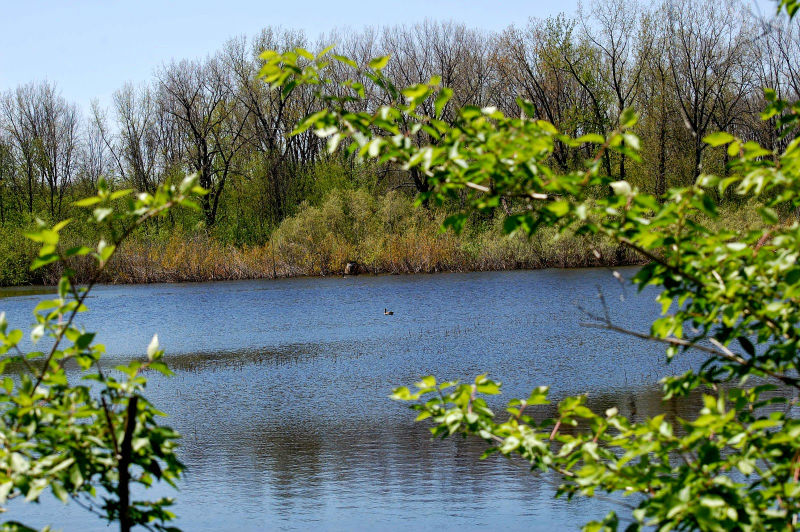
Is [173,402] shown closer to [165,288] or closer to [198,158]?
[165,288]

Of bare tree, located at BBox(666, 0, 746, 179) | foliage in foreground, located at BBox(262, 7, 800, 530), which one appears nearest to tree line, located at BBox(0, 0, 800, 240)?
bare tree, located at BBox(666, 0, 746, 179)

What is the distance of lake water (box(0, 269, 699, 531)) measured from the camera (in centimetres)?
647

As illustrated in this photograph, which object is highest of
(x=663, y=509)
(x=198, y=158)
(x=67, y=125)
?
(x=67, y=125)

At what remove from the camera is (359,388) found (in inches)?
458

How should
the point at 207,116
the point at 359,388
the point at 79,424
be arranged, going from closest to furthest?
the point at 79,424 → the point at 359,388 → the point at 207,116

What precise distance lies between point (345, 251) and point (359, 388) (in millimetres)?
24610

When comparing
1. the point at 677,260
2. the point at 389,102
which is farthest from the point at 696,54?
the point at 677,260

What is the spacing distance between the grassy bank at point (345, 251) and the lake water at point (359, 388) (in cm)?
660

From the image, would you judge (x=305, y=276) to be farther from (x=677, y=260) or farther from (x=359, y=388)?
(x=677, y=260)

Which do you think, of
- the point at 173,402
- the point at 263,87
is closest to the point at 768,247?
the point at 173,402

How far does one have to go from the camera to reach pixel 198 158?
1927 inches

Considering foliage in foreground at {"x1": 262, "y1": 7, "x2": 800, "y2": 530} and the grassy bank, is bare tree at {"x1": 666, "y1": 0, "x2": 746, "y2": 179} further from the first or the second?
foliage in foreground at {"x1": 262, "y1": 7, "x2": 800, "y2": 530}

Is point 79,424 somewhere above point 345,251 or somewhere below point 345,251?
below

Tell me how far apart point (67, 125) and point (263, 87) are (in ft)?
57.3
